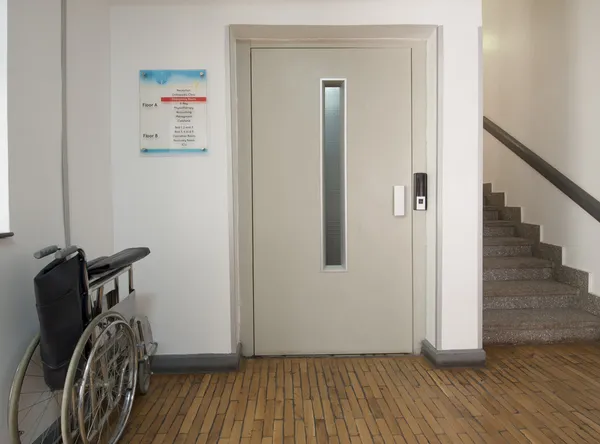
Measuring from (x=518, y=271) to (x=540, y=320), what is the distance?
609 mm

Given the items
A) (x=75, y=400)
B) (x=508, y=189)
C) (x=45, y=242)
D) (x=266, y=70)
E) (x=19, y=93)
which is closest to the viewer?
(x=75, y=400)

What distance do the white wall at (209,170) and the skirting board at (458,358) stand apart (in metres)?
0.06

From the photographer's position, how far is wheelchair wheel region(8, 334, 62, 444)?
4.98ft

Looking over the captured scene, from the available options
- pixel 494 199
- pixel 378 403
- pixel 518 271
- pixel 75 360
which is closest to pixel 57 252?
pixel 75 360

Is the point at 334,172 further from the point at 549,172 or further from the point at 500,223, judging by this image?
the point at 500,223

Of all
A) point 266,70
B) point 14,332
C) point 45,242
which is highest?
point 266,70

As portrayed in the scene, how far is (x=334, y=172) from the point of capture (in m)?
2.62

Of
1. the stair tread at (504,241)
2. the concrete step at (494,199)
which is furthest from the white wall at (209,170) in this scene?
the concrete step at (494,199)

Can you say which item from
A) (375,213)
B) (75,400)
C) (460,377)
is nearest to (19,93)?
(75,400)

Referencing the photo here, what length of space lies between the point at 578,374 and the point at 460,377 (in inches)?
27.1

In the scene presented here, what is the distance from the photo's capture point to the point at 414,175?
2.55 meters

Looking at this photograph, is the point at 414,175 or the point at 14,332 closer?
the point at 14,332

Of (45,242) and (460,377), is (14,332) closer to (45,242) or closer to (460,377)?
(45,242)

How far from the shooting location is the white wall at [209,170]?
7.69ft
